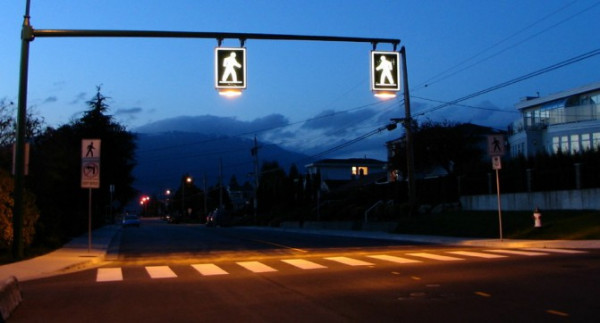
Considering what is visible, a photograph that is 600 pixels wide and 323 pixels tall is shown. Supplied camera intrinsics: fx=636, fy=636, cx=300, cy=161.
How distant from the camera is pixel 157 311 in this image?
10.1 m

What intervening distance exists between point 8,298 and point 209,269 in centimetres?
687

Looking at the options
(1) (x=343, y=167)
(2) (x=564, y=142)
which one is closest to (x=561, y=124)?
(2) (x=564, y=142)

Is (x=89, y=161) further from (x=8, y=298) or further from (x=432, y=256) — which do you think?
(x=8, y=298)

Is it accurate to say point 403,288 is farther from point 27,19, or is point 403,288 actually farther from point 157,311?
point 27,19

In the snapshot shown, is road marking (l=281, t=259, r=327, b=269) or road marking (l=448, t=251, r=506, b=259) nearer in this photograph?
road marking (l=281, t=259, r=327, b=269)

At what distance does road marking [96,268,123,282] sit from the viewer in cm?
1478

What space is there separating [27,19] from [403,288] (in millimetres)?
12954

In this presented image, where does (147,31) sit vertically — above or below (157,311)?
above

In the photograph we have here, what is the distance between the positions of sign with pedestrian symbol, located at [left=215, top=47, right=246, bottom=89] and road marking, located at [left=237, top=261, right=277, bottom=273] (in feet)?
15.0

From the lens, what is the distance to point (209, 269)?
53.9 feet

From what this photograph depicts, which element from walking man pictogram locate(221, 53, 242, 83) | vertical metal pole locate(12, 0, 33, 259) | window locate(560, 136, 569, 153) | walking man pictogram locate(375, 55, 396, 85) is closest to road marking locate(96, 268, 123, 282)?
vertical metal pole locate(12, 0, 33, 259)

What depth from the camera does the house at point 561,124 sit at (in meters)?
47.0

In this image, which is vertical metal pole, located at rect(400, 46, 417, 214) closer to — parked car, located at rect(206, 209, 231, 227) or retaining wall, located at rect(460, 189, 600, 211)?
retaining wall, located at rect(460, 189, 600, 211)

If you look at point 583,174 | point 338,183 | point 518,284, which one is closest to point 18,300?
point 518,284
